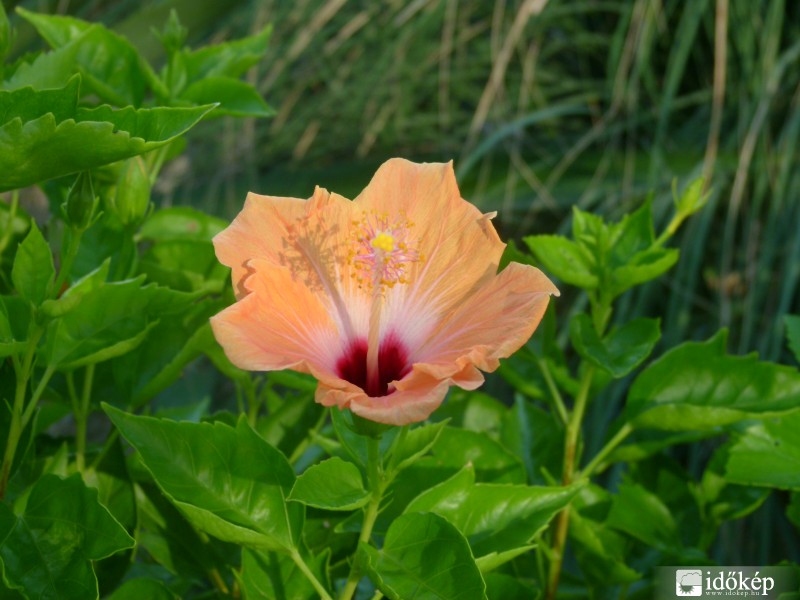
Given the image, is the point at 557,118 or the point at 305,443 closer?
the point at 305,443

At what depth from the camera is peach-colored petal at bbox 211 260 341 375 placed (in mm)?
531

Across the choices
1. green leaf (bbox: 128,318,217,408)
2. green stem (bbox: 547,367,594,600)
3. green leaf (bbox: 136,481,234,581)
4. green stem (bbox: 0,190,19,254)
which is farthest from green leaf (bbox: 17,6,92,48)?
green stem (bbox: 547,367,594,600)

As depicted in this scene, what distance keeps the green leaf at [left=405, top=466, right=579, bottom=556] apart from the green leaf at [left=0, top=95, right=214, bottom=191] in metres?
0.25

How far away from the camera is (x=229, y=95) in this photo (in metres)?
0.80

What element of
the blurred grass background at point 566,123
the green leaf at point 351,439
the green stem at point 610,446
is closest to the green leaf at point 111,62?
the green leaf at point 351,439

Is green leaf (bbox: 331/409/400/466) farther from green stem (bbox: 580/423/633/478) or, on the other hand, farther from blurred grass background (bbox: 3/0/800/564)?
blurred grass background (bbox: 3/0/800/564)

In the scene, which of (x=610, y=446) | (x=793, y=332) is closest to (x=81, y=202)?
(x=610, y=446)

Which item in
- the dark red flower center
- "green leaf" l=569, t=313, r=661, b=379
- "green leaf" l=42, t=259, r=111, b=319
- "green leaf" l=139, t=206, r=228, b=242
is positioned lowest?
"green leaf" l=569, t=313, r=661, b=379

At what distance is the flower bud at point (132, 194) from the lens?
0.66 m

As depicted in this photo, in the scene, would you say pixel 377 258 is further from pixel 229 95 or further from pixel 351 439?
pixel 229 95

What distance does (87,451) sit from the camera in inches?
28.0

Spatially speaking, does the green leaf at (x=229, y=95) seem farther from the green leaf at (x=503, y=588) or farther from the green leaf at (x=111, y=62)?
the green leaf at (x=503, y=588)

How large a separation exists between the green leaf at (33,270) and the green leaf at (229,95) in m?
0.24

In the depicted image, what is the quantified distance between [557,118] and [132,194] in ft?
5.82
